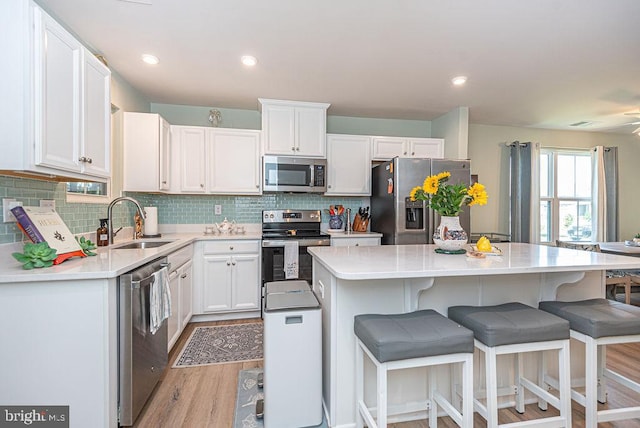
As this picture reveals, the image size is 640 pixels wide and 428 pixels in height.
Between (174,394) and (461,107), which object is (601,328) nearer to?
(174,394)

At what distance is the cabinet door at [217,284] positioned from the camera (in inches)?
123

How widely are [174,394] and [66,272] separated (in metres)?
1.10

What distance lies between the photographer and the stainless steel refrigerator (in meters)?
3.32

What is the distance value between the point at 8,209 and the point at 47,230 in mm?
226

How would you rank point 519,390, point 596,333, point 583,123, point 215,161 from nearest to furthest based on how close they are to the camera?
point 596,333
point 519,390
point 215,161
point 583,123

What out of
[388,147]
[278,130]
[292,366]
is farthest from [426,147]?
[292,366]

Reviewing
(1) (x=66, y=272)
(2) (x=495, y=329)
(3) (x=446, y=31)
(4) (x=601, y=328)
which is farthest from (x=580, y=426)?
(1) (x=66, y=272)

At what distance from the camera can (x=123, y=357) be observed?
1.51 m

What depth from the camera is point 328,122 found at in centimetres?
414

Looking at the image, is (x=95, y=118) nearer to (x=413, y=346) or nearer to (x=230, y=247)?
(x=230, y=247)

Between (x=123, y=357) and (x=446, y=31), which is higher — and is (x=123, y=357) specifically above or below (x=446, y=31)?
below

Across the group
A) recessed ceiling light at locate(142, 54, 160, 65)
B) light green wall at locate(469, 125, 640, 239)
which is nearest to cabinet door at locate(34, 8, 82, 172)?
recessed ceiling light at locate(142, 54, 160, 65)

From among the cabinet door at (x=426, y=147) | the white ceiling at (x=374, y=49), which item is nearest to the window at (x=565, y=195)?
the white ceiling at (x=374, y=49)

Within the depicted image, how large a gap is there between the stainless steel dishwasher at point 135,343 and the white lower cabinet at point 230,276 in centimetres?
129
